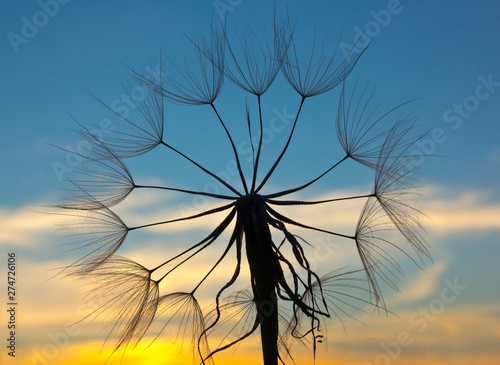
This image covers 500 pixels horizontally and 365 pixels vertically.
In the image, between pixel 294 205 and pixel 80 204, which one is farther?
pixel 80 204

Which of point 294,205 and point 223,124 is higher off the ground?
point 223,124

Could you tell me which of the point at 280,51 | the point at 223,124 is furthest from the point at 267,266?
the point at 280,51

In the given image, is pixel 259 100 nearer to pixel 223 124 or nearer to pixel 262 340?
pixel 223 124

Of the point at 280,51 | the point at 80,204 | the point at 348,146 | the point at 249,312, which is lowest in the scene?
the point at 249,312

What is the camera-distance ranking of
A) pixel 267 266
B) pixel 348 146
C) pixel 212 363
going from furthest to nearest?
pixel 348 146, pixel 212 363, pixel 267 266

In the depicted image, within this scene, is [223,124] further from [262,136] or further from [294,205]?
[294,205]

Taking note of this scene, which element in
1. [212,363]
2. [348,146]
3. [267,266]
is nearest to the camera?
[267,266]

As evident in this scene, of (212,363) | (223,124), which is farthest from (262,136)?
(212,363)
